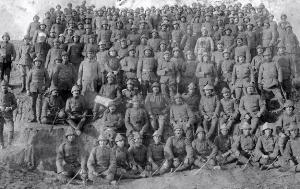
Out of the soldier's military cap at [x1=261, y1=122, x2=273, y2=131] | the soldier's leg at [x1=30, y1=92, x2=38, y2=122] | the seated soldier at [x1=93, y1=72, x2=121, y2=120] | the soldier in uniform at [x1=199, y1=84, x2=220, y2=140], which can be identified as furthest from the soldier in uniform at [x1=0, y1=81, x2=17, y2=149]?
the soldier's military cap at [x1=261, y1=122, x2=273, y2=131]

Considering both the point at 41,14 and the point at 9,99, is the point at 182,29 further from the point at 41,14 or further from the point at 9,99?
the point at 41,14

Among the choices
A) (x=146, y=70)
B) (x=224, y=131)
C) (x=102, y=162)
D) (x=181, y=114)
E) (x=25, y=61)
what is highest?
(x=25, y=61)

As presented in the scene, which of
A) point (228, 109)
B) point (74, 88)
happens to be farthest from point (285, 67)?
point (74, 88)

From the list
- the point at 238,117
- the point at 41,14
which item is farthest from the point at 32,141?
the point at 41,14

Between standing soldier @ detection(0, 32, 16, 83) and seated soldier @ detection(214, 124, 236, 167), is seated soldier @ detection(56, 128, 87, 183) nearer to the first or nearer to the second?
seated soldier @ detection(214, 124, 236, 167)

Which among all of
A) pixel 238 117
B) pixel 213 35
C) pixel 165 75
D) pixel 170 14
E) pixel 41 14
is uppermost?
pixel 41 14

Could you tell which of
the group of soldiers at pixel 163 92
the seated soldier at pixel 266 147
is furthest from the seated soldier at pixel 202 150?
the seated soldier at pixel 266 147

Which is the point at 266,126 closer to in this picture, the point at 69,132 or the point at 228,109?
the point at 228,109
